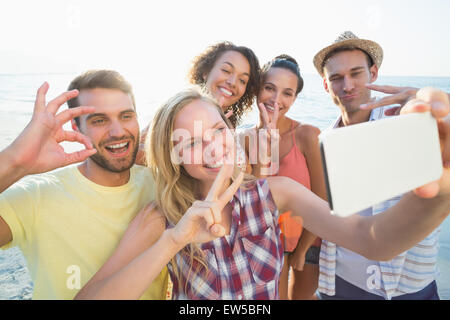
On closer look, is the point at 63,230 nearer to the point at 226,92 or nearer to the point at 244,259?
the point at 244,259

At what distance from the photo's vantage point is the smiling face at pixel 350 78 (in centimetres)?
269

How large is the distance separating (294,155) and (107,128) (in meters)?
1.88

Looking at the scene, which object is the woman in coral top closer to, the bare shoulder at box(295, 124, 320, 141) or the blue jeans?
the bare shoulder at box(295, 124, 320, 141)

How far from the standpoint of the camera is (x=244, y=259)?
5.23ft

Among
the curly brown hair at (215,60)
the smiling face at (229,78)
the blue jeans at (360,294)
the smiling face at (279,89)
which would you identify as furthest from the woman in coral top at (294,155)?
the blue jeans at (360,294)

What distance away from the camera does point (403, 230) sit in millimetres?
1286

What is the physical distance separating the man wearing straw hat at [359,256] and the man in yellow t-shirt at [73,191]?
60.7 inches

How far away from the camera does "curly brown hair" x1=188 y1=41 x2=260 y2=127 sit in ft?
10.1

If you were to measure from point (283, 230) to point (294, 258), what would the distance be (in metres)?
0.45

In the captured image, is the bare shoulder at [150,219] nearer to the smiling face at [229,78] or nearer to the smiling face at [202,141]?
the smiling face at [202,141]

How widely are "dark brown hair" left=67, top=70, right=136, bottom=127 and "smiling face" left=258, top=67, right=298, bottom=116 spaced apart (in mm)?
1621

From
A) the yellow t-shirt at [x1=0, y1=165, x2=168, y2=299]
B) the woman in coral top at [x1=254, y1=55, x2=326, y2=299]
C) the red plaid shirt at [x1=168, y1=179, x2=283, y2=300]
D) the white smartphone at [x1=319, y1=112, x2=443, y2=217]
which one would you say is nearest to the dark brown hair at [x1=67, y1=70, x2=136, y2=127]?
the yellow t-shirt at [x1=0, y1=165, x2=168, y2=299]

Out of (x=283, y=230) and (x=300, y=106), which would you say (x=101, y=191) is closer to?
(x=283, y=230)
